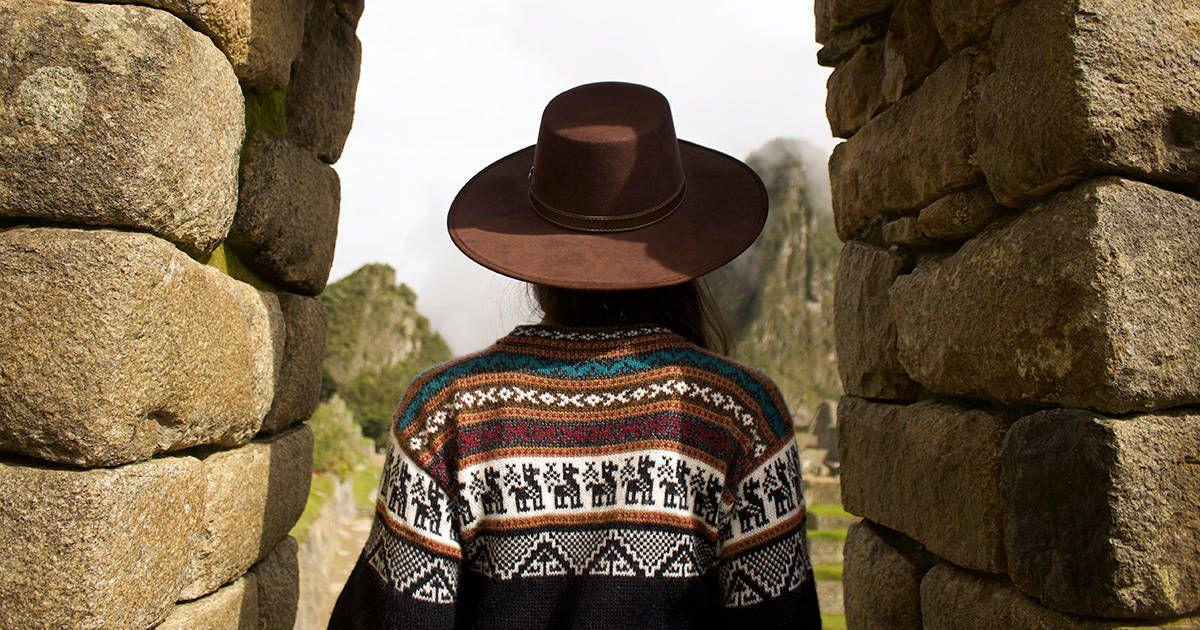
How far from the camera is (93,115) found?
1.96m

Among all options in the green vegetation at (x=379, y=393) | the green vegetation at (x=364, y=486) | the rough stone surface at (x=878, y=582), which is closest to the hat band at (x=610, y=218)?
the rough stone surface at (x=878, y=582)

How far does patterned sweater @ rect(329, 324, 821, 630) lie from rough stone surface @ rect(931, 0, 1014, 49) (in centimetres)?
91

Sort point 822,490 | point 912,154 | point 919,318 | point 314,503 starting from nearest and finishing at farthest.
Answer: point 919,318
point 912,154
point 314,503
point 822,490

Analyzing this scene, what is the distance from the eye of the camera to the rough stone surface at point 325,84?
310 cm

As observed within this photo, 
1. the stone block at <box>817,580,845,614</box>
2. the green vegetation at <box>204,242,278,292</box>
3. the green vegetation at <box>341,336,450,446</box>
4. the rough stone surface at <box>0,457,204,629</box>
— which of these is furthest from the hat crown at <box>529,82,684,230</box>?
the green vegetation at <box>341,336,450,446</box>

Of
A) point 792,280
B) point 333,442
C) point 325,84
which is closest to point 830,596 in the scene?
point 333,442

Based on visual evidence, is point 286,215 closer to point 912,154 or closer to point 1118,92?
point 912,154

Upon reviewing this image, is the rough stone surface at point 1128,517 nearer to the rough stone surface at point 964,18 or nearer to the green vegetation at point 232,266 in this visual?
the rough stone surface at point 964,18

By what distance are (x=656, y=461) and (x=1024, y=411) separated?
731 mm

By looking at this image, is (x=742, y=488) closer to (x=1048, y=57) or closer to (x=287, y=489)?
(x=1048, y=57)

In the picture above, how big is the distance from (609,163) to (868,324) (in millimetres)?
1131

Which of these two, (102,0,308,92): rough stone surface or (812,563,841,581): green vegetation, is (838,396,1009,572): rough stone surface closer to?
(102,0,308,92): rough stone surface

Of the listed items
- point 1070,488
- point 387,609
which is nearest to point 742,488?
point 1070,488

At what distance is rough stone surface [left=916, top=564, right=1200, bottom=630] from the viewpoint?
5.76 feet
